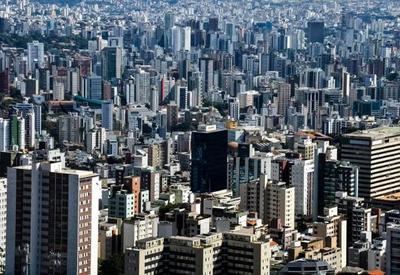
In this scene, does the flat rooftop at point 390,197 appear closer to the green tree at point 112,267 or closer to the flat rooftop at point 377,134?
the flat rooftop at point 377,134

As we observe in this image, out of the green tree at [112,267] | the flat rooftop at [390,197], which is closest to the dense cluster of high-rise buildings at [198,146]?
the green tree at [112,267]

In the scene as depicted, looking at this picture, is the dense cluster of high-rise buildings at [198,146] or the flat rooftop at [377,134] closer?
the dense cluster of high-rise buildings at [198,146]

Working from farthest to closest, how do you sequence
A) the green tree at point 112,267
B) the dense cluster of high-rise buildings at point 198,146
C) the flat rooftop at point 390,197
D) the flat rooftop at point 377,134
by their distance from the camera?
1. the flat rooftop at point 377,134
2. the flat rooftop at point 390,197
3. the green tree at point 112,267
4. the dense cluster of high-rise buildings at point 198,146

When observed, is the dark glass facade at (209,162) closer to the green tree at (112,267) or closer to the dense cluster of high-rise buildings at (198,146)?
the dense cluster of high-rise buildings at (198,146)

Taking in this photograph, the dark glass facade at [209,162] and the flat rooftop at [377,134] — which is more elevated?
the flat rooftop at [377,134]

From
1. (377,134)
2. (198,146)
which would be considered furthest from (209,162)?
(377,134)

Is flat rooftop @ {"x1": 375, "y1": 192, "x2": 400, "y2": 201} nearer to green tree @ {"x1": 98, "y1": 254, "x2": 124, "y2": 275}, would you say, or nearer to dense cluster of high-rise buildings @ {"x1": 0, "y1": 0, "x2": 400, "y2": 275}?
dense cluster of high-rise buildings @ {"x1": 0, "y1": 0, "x2": 400, "y2": 275}

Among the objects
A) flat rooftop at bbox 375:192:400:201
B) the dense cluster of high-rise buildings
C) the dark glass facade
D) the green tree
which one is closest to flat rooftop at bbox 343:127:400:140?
the dense cluster of high-rise buildings

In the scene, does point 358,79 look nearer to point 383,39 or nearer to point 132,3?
point 383,39

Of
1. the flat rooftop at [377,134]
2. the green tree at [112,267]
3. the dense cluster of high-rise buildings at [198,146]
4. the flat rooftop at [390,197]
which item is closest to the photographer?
the dense cluster of high-rise buildings at [198,146]
